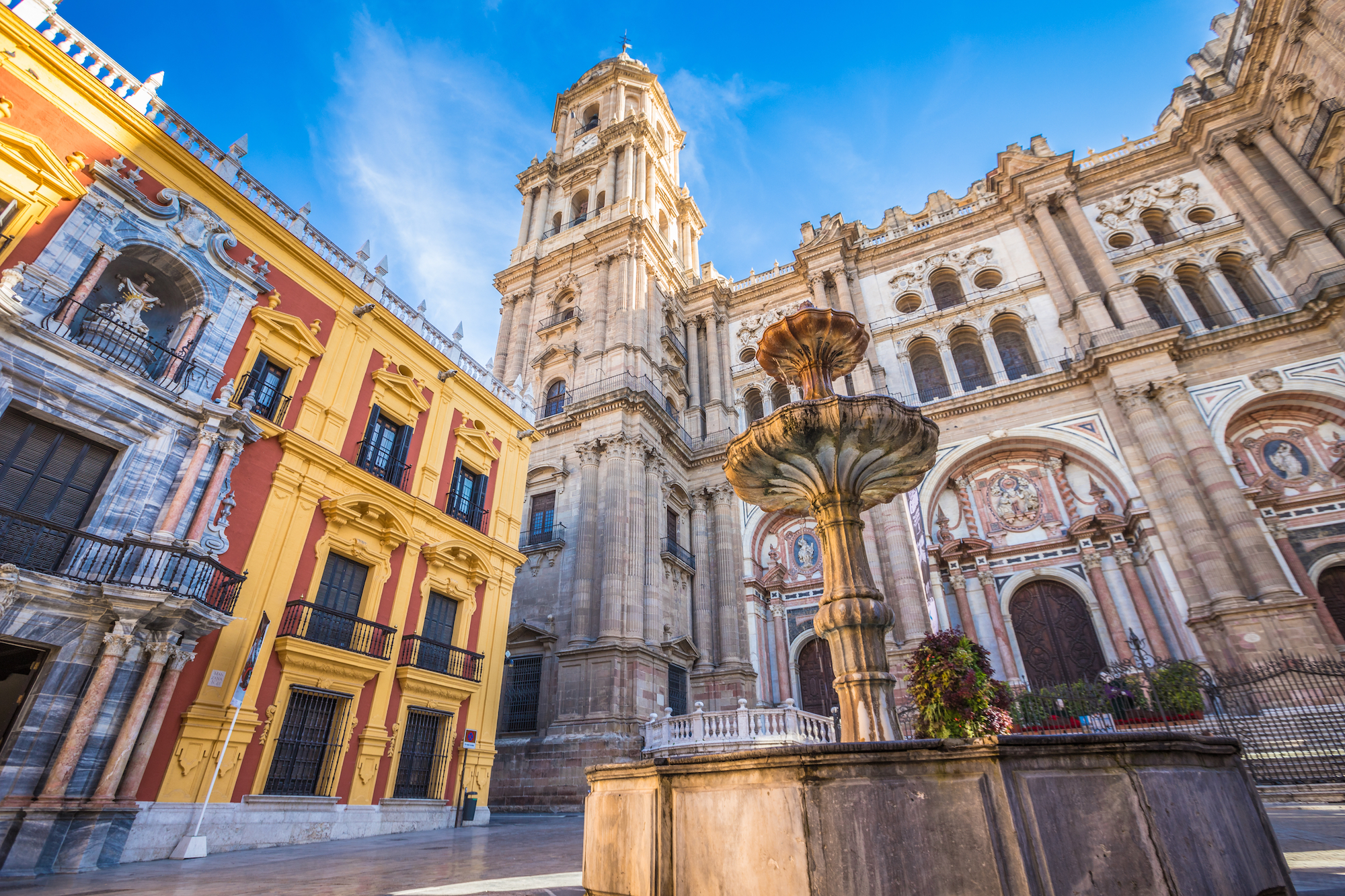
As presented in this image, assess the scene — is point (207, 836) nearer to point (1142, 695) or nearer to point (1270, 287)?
point (1142, 695)

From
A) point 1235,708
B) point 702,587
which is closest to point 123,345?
point 702,587

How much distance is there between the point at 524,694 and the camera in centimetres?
1652

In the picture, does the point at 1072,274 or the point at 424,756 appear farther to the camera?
the point at 1072,274

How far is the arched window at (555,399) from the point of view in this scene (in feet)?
71.5

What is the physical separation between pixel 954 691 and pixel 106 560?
398 inches

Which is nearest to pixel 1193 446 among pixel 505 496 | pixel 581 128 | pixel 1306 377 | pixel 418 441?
pixel 1306 377

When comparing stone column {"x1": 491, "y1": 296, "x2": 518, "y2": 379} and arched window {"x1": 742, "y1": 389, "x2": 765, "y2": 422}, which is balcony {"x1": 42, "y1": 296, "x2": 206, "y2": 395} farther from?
arched window {"x1": 742, "y1": 389, "x2": 765, "y2": 422}

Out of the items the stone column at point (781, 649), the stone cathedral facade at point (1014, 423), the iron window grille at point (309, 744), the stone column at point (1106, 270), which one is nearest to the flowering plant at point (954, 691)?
the stone cathedral facade at point (1014, 423)

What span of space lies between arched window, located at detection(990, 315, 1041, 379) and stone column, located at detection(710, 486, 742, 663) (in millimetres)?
9837

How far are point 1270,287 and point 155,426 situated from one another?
25.3 meters

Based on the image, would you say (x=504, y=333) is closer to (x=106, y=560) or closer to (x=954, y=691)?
(x=106, y=560)

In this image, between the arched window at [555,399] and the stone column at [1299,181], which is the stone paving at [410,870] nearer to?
the arched window at [555,399]

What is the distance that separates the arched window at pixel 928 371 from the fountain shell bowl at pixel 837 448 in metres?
14.9

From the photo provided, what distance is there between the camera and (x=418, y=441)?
12.4 metres
